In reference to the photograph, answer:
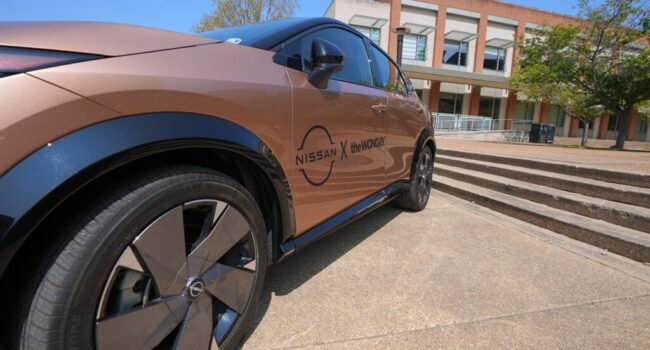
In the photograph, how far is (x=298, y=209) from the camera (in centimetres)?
184

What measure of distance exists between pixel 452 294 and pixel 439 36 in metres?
24.6

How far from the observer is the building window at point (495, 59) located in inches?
1006

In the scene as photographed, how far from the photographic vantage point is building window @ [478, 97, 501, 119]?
25.4 meters

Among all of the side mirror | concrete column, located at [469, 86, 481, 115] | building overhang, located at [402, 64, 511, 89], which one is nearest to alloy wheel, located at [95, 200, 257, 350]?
the side mirror

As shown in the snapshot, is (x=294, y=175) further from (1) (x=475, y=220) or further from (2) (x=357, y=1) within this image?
(2) (x=357, y=1)

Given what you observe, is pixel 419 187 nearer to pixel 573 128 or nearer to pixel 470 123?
pixel 470 123

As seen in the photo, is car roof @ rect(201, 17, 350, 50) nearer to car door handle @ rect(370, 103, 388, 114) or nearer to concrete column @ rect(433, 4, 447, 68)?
car door handle @ rect(370, 103, 388, 114)

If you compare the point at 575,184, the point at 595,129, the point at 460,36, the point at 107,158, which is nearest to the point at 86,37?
the point at 107,158

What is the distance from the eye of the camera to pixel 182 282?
1226mm

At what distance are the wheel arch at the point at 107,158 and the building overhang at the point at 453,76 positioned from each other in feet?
65.0

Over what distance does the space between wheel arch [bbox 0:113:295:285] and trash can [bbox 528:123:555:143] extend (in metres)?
22.1

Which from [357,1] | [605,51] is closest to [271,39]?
[605,51]

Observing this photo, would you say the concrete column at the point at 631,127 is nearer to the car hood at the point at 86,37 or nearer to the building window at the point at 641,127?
the building window at the point at 641,127

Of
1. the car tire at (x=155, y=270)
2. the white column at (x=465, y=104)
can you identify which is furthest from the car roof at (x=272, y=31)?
the white column at (x=465, y=104)
